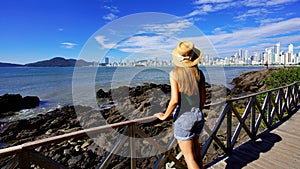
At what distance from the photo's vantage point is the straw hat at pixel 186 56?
2.01 metres

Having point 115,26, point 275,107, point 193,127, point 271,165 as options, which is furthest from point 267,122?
point 115,26

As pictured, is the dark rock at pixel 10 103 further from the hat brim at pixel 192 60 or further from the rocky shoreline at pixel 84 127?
the hat brim at pixel 192 60

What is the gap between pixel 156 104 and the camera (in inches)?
588

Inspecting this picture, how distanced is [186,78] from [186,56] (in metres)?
0.23

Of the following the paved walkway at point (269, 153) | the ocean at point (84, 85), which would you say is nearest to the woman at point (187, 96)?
the ocean at point (84, 85)

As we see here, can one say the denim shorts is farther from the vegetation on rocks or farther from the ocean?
the vegetation on rocks

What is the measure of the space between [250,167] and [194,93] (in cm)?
198

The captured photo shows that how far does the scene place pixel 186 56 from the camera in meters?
→ 2.02

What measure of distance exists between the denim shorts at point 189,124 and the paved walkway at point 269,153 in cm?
137

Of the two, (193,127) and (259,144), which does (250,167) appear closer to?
(259,144)

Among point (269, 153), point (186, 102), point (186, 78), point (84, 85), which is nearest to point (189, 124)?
point (186, 102)

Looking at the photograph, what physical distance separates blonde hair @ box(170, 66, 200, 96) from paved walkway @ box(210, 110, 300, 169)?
1788 mm

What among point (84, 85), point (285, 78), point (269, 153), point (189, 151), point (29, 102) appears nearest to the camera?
point (189, 151)

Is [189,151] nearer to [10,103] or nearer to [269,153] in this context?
[269,153]
